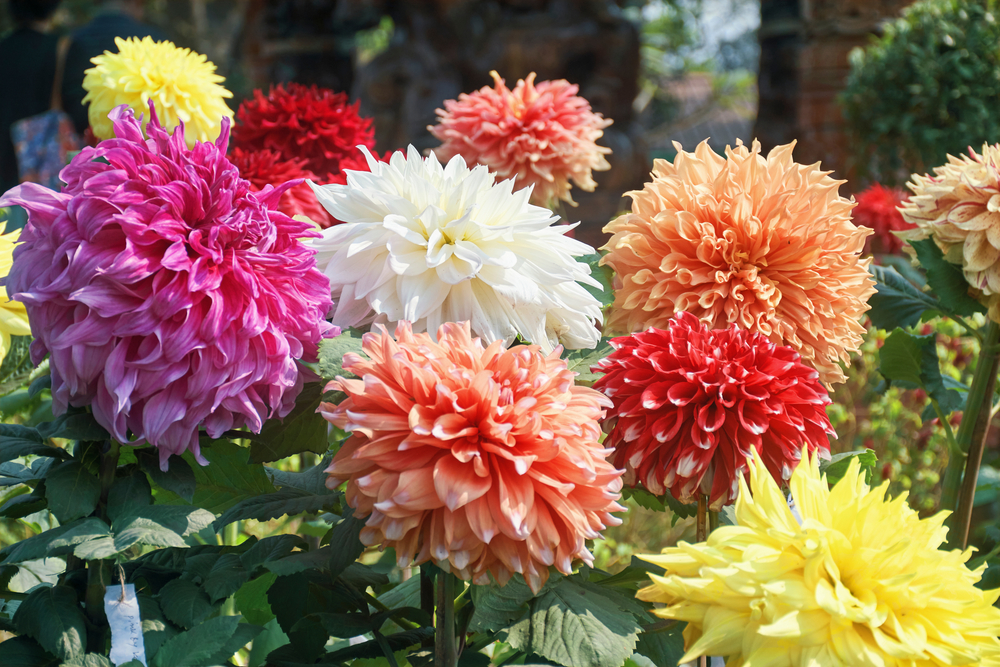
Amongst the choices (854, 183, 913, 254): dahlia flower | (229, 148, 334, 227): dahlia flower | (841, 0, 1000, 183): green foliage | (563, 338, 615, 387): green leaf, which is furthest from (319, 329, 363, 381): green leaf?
(841, 0, 1000, 183): green foliage

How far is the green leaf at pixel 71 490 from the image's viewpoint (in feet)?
2.25

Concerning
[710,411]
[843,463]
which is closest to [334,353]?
[710,411]

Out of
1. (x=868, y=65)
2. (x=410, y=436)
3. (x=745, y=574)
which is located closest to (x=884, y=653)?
(x=745, y=574)

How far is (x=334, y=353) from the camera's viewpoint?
0.74m

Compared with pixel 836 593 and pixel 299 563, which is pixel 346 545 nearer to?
pixel 299 563

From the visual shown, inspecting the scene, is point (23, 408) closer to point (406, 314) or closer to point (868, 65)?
point (406, 314)

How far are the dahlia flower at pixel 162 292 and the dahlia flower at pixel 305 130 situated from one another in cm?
66

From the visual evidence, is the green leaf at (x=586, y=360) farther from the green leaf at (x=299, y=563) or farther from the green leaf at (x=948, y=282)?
the green leaf at (x=948, y=282)

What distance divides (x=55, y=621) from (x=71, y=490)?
115 mm

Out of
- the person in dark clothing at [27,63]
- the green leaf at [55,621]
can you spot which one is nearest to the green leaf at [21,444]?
the green leaf at [55,621]

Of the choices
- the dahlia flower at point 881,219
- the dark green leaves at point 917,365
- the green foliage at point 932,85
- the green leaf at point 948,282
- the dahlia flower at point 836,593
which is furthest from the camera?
the green foliage at point 932,85

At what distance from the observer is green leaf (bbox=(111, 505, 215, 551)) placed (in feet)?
2.11

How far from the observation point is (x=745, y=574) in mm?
602

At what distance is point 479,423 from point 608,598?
244 mm
